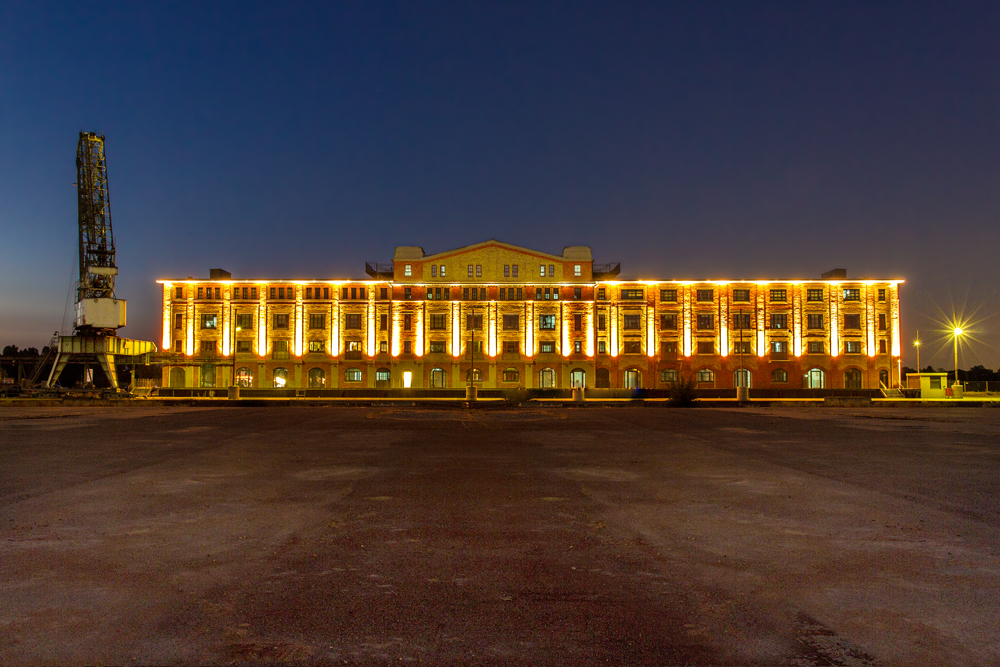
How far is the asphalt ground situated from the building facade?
5252 centimetres

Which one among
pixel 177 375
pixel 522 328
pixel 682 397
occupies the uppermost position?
pixel 522 328

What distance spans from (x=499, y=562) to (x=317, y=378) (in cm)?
6241

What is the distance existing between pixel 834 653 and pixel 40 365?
226 feet

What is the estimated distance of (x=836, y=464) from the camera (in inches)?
478

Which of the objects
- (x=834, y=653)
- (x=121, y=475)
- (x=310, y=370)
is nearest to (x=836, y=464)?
(x=834, y=653)

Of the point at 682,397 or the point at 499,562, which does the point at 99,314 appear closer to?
the point at 682,397

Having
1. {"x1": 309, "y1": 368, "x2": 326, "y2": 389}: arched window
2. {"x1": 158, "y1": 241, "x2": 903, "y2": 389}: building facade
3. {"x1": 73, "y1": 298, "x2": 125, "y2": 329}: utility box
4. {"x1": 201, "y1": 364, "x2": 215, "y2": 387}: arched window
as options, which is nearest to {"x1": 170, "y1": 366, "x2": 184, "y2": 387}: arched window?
{"x1": 158, "y1": 241, "x2": 903, "y2": 389}: building facade

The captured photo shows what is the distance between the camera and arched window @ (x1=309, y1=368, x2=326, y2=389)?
6419cm

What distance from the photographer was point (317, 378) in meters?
64.6

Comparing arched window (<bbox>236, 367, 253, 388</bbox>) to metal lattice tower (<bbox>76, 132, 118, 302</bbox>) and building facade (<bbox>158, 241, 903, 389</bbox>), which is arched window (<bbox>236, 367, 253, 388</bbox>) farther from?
metal lattice tower (<bbox>76, 132, 118, 302</bbox>)

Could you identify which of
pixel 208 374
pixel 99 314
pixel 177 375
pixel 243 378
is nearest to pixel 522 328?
pixel 243 378

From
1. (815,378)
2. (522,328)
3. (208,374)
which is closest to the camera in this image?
(208,374)

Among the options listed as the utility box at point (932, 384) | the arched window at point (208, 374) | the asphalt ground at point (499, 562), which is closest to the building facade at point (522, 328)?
the arched window at point (208, 374)

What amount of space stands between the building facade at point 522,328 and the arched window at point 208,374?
0.11 metres
